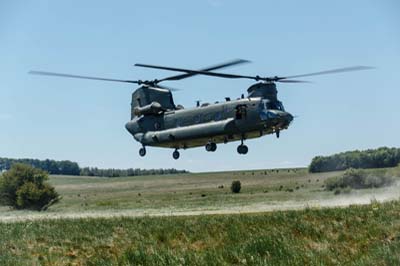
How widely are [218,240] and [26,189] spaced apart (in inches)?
2324

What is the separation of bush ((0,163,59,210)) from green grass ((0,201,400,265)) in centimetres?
4746

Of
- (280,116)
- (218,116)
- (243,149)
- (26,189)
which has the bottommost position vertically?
(26,189)

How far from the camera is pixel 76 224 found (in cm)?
3044

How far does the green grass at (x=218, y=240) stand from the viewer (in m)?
17.2

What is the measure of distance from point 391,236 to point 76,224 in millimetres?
16329

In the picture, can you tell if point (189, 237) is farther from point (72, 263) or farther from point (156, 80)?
point (156, 80)

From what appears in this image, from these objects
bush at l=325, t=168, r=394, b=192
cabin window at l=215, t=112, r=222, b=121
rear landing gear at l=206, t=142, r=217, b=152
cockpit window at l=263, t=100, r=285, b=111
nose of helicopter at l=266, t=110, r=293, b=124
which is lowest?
bush at l=325, t=168, r=394, b=192

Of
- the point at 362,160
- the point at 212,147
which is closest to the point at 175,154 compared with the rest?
the point at 212,147

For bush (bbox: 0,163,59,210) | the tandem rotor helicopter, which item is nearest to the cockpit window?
the tandem rotor helicopter

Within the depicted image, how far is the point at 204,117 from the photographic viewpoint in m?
37.9

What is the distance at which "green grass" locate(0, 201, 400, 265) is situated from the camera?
1723cm

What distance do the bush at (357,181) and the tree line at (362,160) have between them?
861 inches

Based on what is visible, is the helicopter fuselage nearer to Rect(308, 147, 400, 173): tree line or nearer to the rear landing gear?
the rear landing gear

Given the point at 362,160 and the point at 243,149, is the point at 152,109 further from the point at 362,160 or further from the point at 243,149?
the point at 362,160
